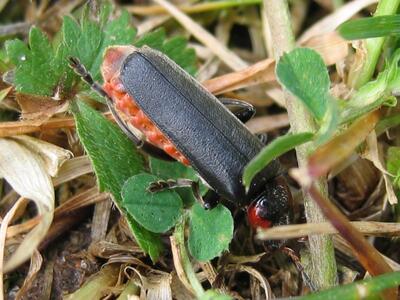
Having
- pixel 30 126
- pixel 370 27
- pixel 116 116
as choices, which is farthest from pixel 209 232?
pixel 370 27

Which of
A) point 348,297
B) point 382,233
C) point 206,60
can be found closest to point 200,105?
point 206,60

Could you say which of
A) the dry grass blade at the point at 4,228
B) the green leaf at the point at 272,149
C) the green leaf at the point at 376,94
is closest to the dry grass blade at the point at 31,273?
the dry grass blade at the point at 4,228

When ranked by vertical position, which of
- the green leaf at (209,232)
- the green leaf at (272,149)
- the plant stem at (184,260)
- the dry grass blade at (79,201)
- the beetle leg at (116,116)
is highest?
the green leaf at (272,149)

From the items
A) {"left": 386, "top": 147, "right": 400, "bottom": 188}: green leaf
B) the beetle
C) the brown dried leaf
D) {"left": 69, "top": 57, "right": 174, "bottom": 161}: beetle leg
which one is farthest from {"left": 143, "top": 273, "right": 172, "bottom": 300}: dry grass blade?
{"left": 386, "top": 147, "right": 400, "bottom": 188}: green leaf

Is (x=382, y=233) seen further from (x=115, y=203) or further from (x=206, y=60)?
(x=206, y=60)

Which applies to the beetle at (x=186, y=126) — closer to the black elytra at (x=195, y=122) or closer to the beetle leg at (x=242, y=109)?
the black elytra at (x=195, y=122)

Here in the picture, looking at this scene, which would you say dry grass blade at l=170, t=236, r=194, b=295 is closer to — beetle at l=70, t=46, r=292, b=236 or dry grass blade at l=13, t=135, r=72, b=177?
beetle at l=70, t=46, r=292, b=236

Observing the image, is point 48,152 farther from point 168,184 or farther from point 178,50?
point 178,50
